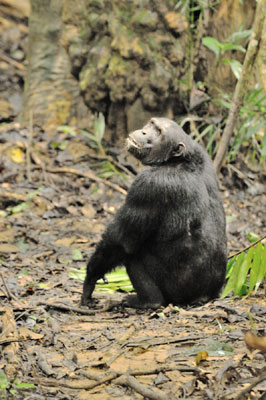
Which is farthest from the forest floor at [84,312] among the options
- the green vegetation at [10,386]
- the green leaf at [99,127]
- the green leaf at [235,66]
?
the green leaf at [235,66]

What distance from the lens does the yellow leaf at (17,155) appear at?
9695 mm

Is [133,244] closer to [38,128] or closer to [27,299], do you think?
[27,299]

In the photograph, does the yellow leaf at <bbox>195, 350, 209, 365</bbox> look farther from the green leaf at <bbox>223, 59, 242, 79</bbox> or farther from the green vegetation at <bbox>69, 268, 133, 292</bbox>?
the green leaf at <bbox>223, 59, 242, 79</bbox>

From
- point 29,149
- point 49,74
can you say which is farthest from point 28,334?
point 49,74

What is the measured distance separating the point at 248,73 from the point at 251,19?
2.83 meters

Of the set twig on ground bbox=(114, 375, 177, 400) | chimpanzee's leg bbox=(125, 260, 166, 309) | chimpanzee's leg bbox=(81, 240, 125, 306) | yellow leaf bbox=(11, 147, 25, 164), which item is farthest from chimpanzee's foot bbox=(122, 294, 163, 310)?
yellow leaf bbox=(11, 147, 25, 164)

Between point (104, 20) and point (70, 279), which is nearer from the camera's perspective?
point (70, 279)

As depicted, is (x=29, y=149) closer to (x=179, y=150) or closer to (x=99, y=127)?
(x=99, y=127)

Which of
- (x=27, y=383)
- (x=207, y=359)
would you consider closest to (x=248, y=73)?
(x=207, y=359)

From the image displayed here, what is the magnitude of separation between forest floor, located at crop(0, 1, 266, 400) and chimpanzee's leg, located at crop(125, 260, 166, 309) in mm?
133

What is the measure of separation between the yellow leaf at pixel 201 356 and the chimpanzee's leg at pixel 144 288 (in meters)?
1.88

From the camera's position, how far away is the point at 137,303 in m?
5.81

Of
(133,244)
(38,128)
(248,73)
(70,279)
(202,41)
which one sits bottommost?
(70,279)

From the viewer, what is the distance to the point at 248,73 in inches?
299
